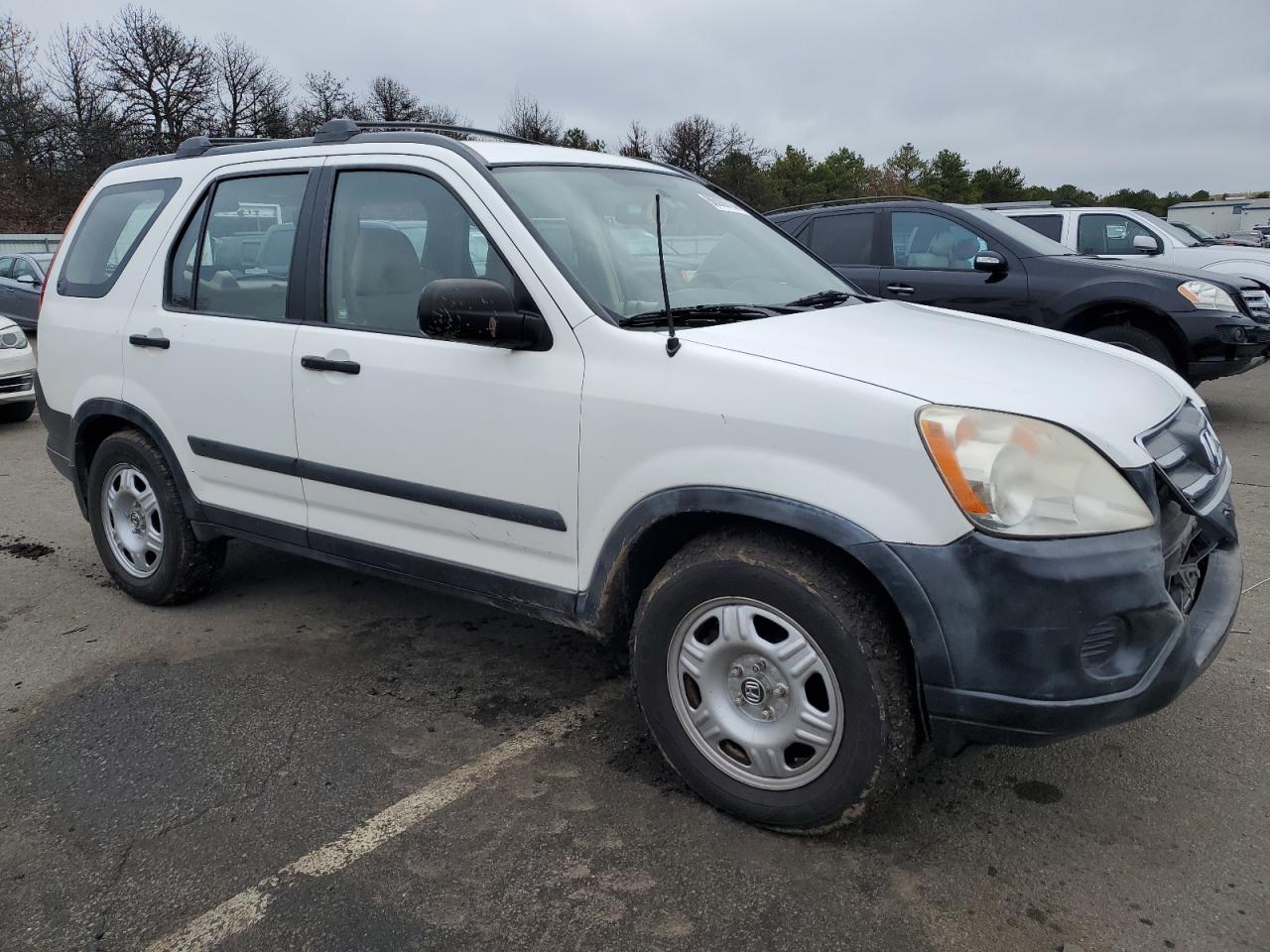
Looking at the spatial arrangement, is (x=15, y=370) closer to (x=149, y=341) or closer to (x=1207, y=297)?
(x=149, y=341)

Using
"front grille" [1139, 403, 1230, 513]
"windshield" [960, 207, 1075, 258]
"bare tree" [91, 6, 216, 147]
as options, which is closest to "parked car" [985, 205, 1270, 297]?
"windshield" [960, 207, 1075, 258]

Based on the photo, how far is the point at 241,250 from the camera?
384cm

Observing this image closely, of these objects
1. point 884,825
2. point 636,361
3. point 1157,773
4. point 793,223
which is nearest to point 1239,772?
A: point 1157,773

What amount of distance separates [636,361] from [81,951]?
1.91 metres

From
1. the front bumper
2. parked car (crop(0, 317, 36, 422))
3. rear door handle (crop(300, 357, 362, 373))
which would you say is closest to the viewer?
the front bumper

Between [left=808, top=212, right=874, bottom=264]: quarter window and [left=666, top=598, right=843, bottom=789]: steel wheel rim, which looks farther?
[left=808, top=212, right=874, bottom=264]: quarter window

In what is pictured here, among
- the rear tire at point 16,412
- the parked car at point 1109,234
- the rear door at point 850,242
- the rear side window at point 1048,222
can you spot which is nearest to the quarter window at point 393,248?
the rear door at point 850,242

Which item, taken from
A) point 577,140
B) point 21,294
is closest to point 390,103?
point 577,140

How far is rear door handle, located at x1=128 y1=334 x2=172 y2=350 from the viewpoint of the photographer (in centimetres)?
394

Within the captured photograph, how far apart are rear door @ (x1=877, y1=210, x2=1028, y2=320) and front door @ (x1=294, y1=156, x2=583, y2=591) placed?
5.27 meters

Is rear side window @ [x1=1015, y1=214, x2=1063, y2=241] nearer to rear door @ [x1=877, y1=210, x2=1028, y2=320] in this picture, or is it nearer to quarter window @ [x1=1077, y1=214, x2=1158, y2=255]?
quarter window @ [x1=1077, y1=214, x2=1158, y2=255]

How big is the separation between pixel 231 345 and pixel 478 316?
4.45 feet

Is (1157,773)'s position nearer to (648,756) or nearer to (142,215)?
(648,756)

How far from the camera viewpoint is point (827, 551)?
252 cm
